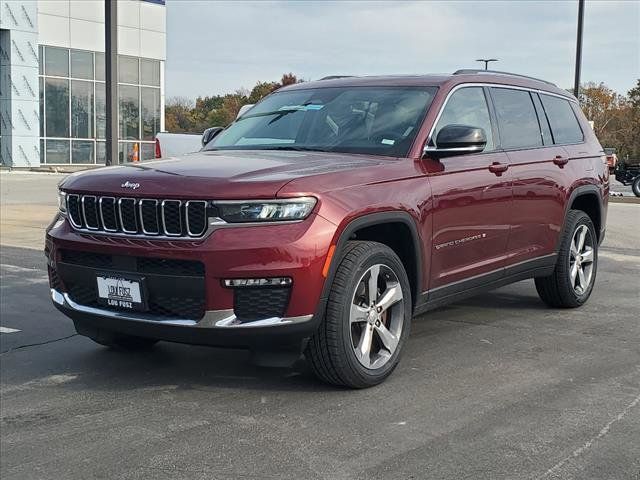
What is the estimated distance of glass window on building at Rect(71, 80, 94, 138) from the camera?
130 ft

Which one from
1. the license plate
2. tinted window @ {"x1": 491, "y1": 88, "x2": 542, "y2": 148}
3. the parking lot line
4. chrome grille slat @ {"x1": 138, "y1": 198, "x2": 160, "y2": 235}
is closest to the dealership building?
the parking lot line

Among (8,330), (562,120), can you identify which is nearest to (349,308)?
(8,330)

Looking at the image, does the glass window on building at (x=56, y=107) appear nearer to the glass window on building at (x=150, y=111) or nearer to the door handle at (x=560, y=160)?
the glass window on building at (x=150, y=111)

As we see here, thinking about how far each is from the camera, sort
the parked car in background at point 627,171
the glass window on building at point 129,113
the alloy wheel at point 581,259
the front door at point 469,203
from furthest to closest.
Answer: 1. the glass window on building at point 129,113
2. the parked car in background at point 627,171
3. the alloy wheel at point 581,259
4. the front door at point 469,203

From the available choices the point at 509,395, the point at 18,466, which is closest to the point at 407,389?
the point at 509,395

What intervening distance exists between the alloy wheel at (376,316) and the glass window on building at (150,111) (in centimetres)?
3965

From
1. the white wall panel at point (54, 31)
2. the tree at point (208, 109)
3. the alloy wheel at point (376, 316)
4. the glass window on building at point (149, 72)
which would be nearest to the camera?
the alloy wheel at point (376, 316)

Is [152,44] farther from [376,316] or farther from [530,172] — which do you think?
[376,316]

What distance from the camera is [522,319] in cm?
655

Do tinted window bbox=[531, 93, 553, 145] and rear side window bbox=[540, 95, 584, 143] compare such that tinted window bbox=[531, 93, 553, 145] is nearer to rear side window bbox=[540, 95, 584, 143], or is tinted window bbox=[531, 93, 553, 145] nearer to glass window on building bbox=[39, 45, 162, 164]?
rear side window bbox=[540, 95, 584, 143]

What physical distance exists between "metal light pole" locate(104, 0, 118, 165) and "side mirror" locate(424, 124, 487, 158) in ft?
24.6

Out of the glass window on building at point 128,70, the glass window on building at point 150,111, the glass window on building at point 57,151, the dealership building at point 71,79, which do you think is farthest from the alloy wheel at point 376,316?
the glass window on building at point 150,111

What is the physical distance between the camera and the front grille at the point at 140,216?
404cm

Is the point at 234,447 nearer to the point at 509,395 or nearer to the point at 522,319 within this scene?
the point at 509,395
